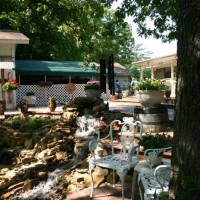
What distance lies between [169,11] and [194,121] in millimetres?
8008

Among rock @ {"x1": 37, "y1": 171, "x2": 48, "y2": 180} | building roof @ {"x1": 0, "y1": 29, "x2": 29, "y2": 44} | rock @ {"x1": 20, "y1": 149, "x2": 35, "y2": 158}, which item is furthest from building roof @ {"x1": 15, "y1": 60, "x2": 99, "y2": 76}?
rock @ {"x1": 37, "y1": 171, "x2": 48, "y2": 180}

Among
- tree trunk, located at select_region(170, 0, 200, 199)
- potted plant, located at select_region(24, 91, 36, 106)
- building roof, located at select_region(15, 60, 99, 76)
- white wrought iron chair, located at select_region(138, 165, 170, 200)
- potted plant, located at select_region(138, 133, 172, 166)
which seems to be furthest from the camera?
building roof, located at select_region(15, 60, 99, 76)

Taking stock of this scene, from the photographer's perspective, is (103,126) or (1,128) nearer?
(103,126)

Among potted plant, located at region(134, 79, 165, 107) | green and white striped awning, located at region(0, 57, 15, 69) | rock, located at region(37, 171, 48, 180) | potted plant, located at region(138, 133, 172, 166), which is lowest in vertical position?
rock, located at region(37, 171, 48, 180)

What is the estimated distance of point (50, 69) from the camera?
22.0m

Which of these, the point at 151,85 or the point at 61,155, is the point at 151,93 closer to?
the point at 151,85

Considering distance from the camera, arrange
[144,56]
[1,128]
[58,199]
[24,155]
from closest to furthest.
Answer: [58,199] → [24,155] → [1,128] → [144,56]

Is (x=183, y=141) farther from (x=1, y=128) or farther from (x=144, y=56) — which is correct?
(x=144, y=56)

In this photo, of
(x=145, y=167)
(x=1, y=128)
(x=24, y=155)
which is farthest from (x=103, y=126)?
(x=145, y=167)

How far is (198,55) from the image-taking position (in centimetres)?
245

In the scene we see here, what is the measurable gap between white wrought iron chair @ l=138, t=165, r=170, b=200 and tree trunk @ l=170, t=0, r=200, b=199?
2.23 ft

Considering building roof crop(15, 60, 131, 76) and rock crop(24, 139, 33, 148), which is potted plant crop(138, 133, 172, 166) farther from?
building roof crop(15, 60, 131, 76)

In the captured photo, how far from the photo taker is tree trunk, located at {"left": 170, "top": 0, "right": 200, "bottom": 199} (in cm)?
247

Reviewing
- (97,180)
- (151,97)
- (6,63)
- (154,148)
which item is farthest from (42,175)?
(6,63)
